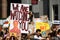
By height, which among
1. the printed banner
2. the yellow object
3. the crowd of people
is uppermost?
the printed banner

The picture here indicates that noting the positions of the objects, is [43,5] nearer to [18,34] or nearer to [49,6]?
[49,6]

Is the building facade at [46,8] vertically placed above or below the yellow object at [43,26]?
above

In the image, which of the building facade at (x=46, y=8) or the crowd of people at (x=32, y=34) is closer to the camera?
the building facade at (x=46, y=8)

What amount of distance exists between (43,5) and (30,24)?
40cm

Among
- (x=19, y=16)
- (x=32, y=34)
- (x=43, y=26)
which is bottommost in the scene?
(x=32, y=34)

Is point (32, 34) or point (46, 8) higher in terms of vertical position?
point (46, 8)

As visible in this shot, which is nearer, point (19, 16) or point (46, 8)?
point (46, 8)

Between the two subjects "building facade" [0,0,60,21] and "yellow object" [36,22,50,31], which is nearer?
"building facade" [0,0,60,21]

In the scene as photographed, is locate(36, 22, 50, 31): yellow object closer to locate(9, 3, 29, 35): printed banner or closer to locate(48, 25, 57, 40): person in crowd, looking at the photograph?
locate(48, 25, 57, 40): person in crowd

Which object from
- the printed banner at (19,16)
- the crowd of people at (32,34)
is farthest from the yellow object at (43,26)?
the printed banner at (19,16)

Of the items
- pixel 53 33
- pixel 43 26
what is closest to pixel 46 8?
pixel 43 26

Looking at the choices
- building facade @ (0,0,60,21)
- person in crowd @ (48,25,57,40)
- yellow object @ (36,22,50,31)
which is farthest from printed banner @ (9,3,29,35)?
person in crowd @ (48,25,57,40)

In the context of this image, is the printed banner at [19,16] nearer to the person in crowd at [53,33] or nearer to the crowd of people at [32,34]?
the crowd of people at [32,34]

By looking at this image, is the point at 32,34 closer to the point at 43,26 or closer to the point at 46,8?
the point at 43,26
